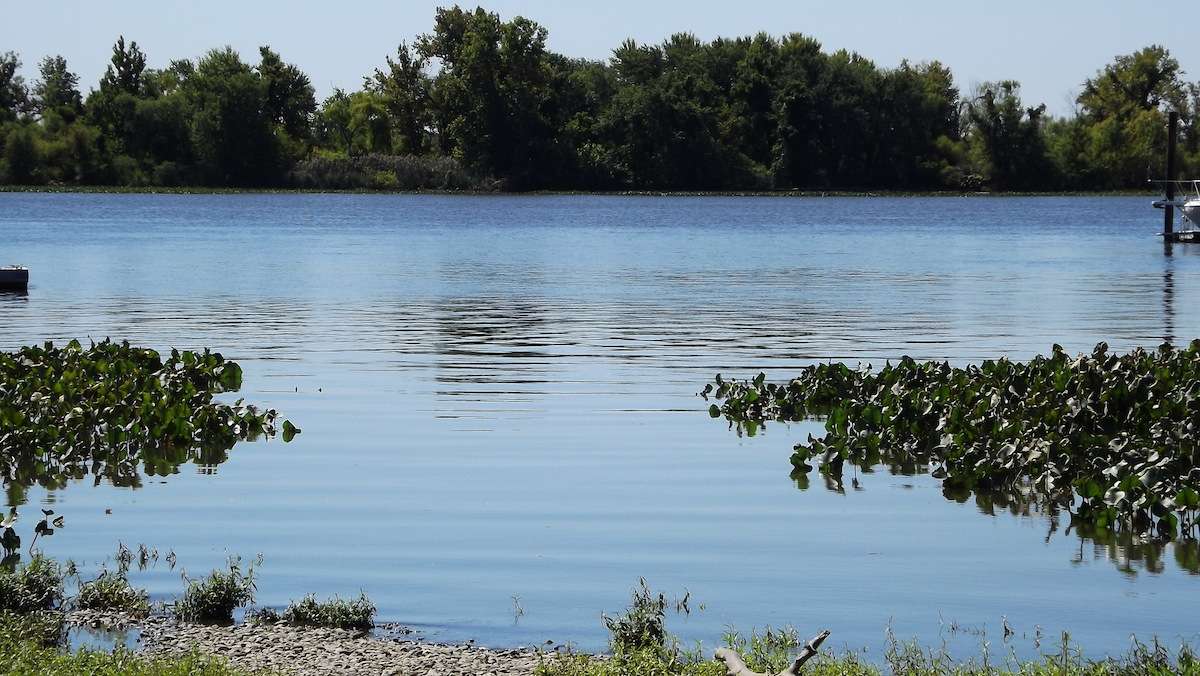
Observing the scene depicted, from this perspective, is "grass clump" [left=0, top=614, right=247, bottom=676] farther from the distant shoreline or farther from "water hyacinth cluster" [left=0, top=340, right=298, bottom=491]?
the distant shoreline

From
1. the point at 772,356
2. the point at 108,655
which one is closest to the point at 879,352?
the point at 772,356

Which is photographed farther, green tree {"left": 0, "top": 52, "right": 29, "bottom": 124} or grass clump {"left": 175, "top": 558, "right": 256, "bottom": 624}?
green tree {"left": 0, "top": 52, "right": 29, "bottom": 124}

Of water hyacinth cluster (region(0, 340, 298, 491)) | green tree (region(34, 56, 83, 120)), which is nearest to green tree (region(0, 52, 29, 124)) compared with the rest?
green tree (region(34, 56, 83, 120))

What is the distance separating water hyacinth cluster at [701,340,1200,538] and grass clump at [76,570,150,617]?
315 inches

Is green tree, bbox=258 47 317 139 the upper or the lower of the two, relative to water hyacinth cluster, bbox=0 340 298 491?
upper

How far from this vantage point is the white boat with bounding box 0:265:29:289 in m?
42.1

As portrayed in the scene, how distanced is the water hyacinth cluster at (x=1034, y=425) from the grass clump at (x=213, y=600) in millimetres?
7369

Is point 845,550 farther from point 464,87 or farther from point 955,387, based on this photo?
point 464,87

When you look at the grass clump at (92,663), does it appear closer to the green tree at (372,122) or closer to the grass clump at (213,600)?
the grass clump at (213,600)

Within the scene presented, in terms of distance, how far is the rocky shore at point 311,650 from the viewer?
386 inches

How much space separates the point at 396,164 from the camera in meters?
172

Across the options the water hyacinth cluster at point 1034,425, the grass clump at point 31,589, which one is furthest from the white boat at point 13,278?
the grass clump at point 31,589

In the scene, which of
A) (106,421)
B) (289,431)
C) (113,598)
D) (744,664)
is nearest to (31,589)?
(113,598)

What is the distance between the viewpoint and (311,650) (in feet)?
33.6
